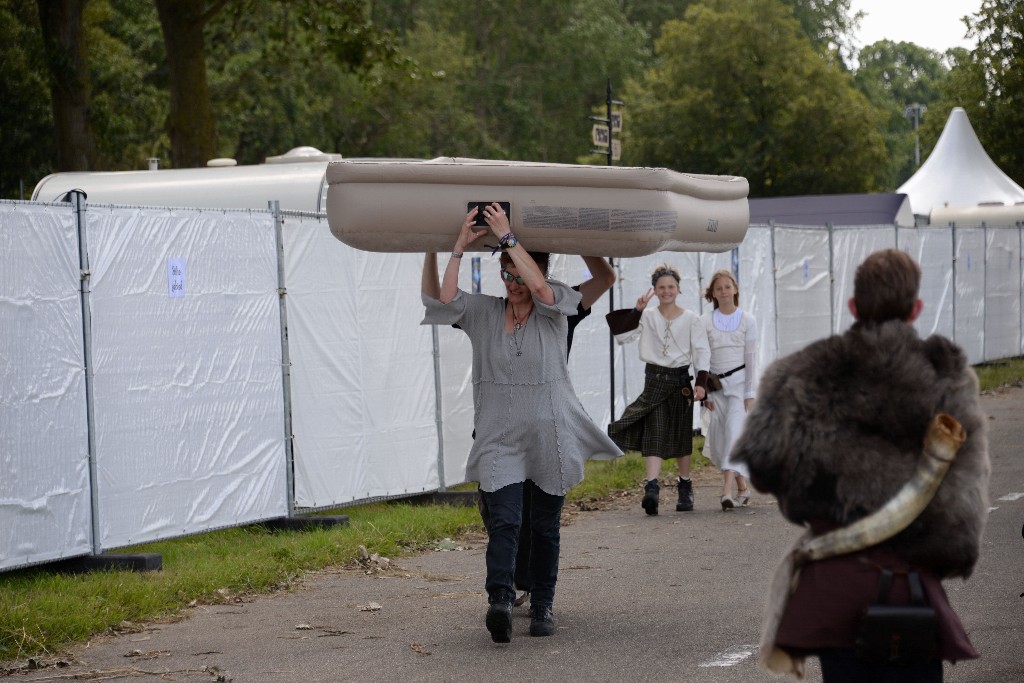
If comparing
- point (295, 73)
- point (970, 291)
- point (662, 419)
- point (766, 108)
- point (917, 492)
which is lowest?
point (662, 419)

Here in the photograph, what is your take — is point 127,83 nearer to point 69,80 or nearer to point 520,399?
point 69,80

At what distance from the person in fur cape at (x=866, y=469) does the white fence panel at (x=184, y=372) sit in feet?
19.4

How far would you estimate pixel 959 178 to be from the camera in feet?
127

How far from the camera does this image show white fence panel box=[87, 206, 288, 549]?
923cm

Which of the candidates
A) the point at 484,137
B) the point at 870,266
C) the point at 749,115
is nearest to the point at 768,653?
the point at 870,266

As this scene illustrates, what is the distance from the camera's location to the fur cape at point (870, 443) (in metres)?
4.00

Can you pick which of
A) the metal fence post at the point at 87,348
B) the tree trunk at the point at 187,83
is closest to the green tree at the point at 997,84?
the tree trunk at the point at 187,83

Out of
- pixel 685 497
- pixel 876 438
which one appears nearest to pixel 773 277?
pixel 685 497

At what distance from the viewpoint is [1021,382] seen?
23.9m

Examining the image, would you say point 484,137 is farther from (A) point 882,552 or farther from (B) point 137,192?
(A) point 882,552

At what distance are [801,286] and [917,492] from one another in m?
16.0

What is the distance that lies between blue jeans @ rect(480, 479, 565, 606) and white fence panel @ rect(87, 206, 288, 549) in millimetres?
2951

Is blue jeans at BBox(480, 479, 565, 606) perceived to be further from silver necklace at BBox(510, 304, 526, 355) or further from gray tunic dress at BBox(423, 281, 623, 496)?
silver necklace at BBox(510, 304, 526, 355)

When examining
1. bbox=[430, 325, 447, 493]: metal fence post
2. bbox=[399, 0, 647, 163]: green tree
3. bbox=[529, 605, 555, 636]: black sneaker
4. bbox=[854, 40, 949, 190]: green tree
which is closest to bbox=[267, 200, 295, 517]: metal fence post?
bbox=[430, 325, 447, 493]: metal fence post
